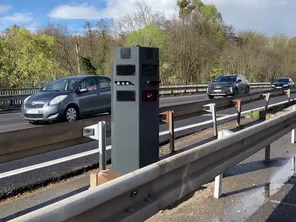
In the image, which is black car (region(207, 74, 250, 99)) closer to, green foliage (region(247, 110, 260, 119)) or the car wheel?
green foliage (region(247, 110, 260, 119))

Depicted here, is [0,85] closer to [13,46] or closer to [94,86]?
[13,46]

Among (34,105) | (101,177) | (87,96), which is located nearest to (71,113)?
(87,96)

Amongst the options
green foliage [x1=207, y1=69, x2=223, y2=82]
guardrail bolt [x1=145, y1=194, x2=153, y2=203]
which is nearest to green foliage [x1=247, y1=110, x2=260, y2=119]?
guardrail bolt [x1=145, y1=194, x2=153, y2=203]

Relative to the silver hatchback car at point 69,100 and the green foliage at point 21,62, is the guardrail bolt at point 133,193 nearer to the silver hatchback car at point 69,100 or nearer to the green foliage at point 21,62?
the silver hatchback car at point 69,100

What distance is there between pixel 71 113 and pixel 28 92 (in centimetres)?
1334

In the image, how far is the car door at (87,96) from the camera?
12.8 meters

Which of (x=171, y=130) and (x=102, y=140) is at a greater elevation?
(x=102, y=140)

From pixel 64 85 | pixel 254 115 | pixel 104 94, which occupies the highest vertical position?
pixel 64 85

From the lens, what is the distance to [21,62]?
1223 inches

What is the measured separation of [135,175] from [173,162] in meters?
0.51

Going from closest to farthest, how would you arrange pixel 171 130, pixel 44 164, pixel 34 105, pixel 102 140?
pixel 102 140, pixel 44 164, pixel 171 130, pixel 34 105

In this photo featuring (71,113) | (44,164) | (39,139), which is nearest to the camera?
(39,139)

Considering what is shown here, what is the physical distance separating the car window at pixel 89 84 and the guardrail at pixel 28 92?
980cm

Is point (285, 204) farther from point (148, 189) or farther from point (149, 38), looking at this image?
point (149, 38)
